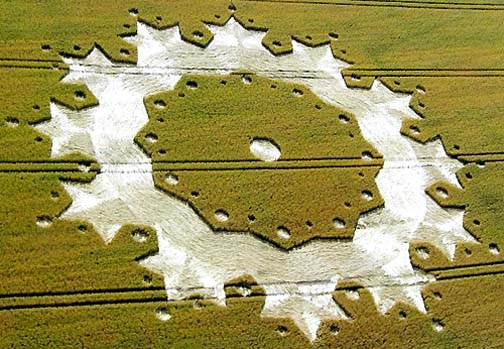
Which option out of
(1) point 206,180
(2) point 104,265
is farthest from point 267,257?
(2) point 104,265

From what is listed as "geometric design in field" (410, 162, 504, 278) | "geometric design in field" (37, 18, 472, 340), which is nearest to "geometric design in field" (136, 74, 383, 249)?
"geometric design in field" (37, 18, 472, 340)

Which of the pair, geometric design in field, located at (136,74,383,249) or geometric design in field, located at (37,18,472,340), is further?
geometric design in field, located at (136,74,383,249)

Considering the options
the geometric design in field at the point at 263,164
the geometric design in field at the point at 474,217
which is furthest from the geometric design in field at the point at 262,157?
the geometric design in field at the point at 474,217

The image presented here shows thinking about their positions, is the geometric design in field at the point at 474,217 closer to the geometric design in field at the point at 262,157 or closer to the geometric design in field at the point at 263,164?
the geometric design in field at the point at 263,164

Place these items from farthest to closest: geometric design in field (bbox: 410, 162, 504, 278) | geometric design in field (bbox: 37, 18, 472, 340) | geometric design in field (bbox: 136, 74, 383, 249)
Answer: geometric design in field (bbox: 136, 74, 383, 249)
geometric design in field (bbox: 410, 162, 504, 278)
geometric design in field (bbox: 37, 18, 472, 340)

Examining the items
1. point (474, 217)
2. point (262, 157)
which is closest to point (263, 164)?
point (262, 157)

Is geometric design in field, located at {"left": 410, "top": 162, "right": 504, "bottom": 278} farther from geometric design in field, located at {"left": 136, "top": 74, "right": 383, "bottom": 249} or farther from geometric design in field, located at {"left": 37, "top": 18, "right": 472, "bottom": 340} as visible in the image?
geometric design in field, located at {"left": 136, "top": 74, "right": 383, "bottom": 249}

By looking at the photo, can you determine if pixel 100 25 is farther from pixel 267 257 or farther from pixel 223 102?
pixel 267 257

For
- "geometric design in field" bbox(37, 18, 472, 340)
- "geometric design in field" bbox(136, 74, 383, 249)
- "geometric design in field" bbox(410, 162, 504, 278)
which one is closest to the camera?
"geometric design in field" bbox(37, 18, 472, 340)

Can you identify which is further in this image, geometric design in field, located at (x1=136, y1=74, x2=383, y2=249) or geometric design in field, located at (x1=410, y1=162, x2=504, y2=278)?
geometric design in field, located at (x1=136, y1=74, x2=383, y2=249)
